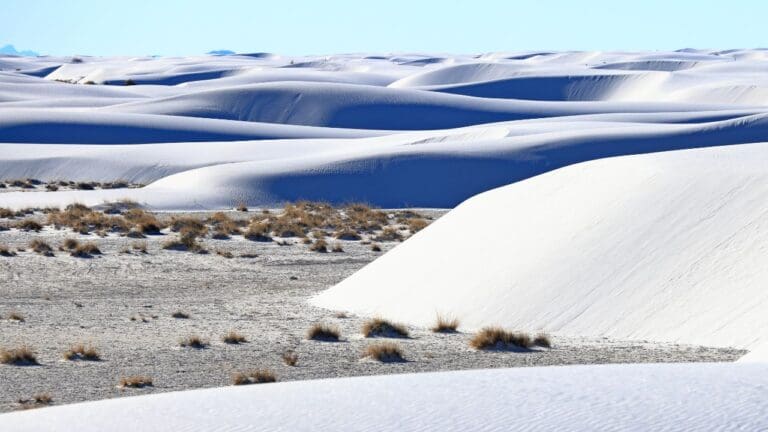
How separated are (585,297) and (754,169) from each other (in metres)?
3.22

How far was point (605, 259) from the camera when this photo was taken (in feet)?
45.0

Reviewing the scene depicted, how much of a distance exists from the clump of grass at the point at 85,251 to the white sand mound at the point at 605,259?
21.1 feet

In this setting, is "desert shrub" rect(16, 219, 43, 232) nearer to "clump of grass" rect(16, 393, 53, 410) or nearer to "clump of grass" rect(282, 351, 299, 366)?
"clump of grass" rect(282, 351, 299, 366)

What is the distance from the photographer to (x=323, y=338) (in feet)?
40.4

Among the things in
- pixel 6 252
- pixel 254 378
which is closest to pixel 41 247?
pixel 6 252

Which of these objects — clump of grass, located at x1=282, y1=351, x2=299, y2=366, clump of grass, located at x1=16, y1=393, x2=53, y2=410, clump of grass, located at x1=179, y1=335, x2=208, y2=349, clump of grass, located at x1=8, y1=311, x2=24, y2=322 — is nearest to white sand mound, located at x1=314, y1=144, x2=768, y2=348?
clump of grass, located at x1=179, y1=335, x2=208, y2=349

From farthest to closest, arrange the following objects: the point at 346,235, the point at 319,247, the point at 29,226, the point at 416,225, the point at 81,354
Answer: the point at 416,225 → the point at 29,226 → the point at 346,235 → the point at 319,247 → the point at 81,354

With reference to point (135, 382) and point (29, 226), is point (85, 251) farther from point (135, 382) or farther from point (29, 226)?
point (135, 382)

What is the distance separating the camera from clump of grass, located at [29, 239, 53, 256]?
70.1ft

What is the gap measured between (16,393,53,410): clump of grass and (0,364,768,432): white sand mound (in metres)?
2.32

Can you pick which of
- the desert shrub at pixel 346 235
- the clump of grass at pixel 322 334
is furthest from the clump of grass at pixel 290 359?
the desert shrub at pixel 346 235

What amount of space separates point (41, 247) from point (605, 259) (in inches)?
445

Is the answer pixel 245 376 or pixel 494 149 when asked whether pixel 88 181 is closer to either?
pixel 494 149

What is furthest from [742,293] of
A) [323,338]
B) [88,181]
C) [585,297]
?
[88,181]
